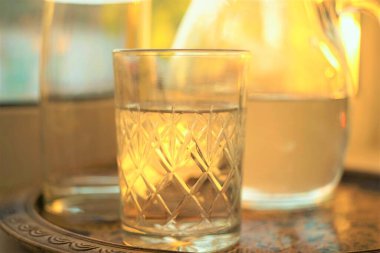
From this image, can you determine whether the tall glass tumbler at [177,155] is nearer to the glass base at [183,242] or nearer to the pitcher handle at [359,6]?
the glass base at [183,242]

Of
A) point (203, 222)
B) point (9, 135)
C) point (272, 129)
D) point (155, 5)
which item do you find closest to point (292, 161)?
point (272, 129)

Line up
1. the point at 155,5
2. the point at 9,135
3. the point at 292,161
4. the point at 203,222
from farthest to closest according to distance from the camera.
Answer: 1. the point at 155,5
2. the point at 9,135
3. the point at 292,161
4. the point at 203,222

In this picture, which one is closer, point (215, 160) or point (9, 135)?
point (215, 160)

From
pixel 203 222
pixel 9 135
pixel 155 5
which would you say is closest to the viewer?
pixel 203 222

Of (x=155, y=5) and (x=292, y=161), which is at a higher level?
(x=155, y=5)

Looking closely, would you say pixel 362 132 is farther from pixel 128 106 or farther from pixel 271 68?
pixel 128 106
